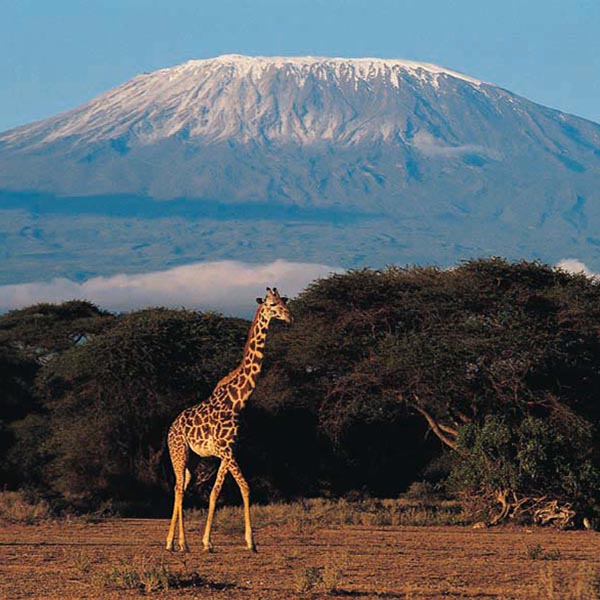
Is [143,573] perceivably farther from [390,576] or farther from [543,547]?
[543,547]

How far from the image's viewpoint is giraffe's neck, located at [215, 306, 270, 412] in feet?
71.7

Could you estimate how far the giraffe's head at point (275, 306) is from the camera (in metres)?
21.0

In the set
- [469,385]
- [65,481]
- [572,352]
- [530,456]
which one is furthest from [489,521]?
[65,481]

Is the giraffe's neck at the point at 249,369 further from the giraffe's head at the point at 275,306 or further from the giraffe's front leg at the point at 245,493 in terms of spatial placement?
the giraffe's front leg at the point at 245,493

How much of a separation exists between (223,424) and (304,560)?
2.64m

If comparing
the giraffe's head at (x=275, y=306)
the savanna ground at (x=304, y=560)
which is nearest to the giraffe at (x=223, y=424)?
the giraffe's head at (x=275, y=306)

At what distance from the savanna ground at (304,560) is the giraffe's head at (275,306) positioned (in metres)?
3.52

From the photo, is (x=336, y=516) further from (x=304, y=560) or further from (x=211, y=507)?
(x=304, y=560)

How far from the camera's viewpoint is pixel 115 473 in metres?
35.0

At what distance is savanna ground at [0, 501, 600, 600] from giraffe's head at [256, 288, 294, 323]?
352cm

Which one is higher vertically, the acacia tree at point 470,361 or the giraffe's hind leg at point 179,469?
the acacia tree at point 470,361

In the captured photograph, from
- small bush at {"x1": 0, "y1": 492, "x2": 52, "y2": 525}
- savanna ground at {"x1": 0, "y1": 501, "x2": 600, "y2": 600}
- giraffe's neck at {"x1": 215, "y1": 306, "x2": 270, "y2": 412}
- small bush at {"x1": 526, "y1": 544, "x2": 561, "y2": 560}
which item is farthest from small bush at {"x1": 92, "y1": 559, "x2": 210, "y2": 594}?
small bush at {"x1": 0, "y1": 492, "x2": 52, "y2": 525}

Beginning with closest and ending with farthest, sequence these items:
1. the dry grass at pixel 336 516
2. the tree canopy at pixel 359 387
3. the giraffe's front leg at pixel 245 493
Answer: the giraffe's front leg at pixel 245 493 → the dry grass at pixel 336 516 → the tree canopy at pixel 359 387

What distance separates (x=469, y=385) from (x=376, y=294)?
22.6 ft
